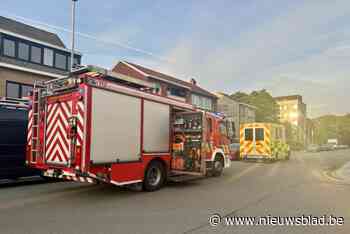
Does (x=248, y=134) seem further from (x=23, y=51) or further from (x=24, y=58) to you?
(x=23, y=51)

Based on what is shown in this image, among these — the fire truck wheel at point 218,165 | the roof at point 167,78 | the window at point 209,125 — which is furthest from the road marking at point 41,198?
the roof at point 167,78

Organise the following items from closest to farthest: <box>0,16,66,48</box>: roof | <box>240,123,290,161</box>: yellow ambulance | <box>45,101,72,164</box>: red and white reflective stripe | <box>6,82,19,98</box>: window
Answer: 1. <box>45,101,72,164</box>: red and white reflective stripe
2. <box>6,82,19,98</box>: window
3. <box>240,123,290,161</box>: yellow ambulance
4. <box>0,16,66,48</box>: roof

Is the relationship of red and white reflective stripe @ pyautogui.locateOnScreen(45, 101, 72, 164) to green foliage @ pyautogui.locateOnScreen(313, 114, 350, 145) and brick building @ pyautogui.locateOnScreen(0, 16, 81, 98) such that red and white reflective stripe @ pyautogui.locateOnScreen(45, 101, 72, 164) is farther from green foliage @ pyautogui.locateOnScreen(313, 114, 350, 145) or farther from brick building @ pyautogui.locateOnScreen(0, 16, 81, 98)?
green foliage @ pyautogui.locateOnScreen(313, 114, 350, 145)

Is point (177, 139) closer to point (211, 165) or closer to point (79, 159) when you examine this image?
point (211, 165)

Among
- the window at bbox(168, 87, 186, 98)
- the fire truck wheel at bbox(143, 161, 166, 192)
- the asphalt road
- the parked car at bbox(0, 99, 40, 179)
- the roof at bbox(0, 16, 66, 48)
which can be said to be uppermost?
the roof at bbox(0, 16, 66, 48)

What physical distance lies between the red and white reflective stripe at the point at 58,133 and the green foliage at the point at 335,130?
8970 cm

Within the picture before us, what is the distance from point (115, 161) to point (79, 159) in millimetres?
1018

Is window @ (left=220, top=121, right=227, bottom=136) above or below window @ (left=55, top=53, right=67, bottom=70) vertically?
below

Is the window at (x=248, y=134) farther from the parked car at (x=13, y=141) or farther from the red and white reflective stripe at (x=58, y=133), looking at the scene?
the red and white reflective stripe at (x=58, y=133)

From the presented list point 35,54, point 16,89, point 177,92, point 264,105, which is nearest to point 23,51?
point 35,54

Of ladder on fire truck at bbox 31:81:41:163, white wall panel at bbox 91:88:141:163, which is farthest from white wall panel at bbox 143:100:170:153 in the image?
ladder on fire truck at bbox 31:81:41:163

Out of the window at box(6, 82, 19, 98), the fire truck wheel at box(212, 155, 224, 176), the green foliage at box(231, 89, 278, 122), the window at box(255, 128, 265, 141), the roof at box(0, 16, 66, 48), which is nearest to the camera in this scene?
the fire truck wheel at box(212, 155, 224, 176)

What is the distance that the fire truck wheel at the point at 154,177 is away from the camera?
865cm

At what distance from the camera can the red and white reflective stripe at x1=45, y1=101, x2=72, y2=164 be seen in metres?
7.54
